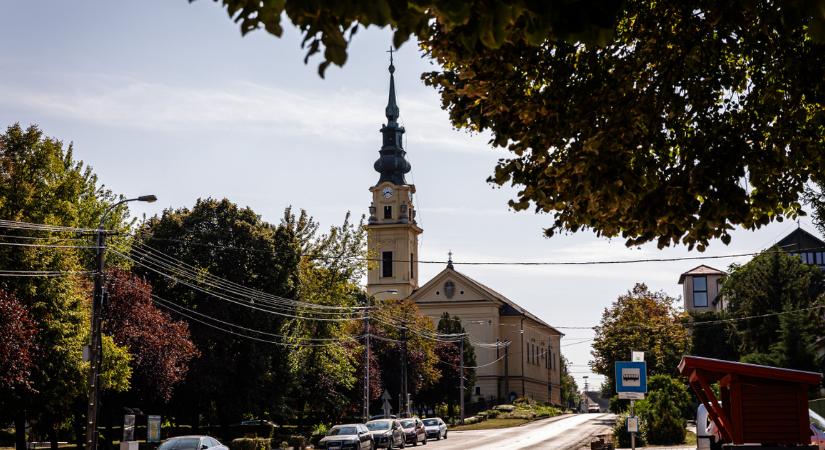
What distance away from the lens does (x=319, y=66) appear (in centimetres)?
576

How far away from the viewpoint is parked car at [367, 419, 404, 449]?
158 feet

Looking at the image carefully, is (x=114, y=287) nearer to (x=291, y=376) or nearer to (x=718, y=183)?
(x=291, y=376)

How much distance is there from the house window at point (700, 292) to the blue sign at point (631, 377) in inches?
3976

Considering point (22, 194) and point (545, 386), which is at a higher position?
point (22, 194)

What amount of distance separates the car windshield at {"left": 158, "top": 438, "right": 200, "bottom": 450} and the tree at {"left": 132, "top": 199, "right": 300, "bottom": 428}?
17989 mm

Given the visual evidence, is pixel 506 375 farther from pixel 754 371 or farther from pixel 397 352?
pixel 754 371

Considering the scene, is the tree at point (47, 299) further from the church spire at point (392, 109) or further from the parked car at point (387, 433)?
the church spire at point (392, 109)

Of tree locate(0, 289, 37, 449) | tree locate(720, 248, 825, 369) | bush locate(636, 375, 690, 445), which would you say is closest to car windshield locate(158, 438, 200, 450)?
tree locate(0, 289, 37, 449)

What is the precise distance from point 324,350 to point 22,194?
77.1ft

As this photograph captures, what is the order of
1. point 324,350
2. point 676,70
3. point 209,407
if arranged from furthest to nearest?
point 324,350, point 209,407, point 676,70

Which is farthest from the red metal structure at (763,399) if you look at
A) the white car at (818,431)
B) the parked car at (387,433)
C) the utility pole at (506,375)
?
the utility pole at (506,375)

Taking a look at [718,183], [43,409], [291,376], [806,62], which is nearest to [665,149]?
[718,183]

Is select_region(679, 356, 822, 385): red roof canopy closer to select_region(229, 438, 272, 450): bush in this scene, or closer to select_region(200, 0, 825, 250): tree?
select_region(200, 0, 825, 250): tree

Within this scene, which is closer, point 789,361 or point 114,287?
point 114,287
